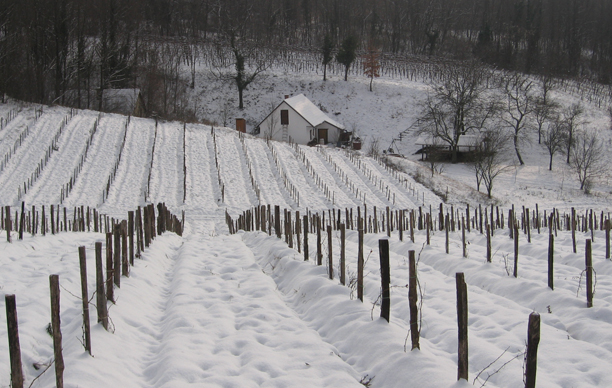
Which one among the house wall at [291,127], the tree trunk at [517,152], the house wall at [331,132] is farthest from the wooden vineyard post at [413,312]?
the house wall at [331,132]

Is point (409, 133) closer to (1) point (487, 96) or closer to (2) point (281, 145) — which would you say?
(1) point (487, 96)

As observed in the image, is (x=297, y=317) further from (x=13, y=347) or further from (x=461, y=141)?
(x=461, y=141)

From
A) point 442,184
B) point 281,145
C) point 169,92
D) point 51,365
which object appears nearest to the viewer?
point 51,365

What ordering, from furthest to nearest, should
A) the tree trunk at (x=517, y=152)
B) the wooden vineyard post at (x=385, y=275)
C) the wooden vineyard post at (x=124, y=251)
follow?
the tree trunk at (x=517, y=152)
the wooden vineyard post at (x=124, y=251)
the wooden vineyard post at (x=385, y=275)

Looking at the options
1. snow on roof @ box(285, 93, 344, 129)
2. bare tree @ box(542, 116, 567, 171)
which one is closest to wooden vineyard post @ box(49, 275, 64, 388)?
snow on roof @ box(285, 93, 344, 129)

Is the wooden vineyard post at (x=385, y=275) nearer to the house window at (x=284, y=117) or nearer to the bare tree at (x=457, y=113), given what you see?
the bare tree at (x=457, y=113)

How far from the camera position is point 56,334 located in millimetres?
3617

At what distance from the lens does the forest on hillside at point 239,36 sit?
31000mm

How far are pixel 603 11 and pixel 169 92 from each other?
7913 cm

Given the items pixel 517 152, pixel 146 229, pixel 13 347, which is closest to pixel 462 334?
pixel 13 347

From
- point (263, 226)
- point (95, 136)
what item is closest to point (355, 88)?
point (95, 136)

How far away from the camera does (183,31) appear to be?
64312 millimetres

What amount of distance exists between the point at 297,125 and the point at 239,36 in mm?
24793

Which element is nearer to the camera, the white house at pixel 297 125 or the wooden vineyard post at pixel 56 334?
the wooden vineyard post at pixel 56 334
